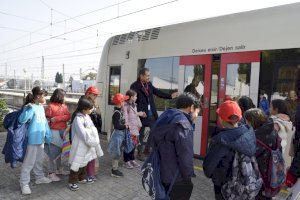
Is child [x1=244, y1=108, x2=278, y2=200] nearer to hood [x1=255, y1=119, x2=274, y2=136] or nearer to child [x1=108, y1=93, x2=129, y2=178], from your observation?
hood [x1=255, y1=119, x2=274, y2=136]

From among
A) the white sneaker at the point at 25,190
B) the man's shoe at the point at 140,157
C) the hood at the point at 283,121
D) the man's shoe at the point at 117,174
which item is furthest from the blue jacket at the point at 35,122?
the hood at the point at 283,121

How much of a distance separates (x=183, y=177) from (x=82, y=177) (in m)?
2.58

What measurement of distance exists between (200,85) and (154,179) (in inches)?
148

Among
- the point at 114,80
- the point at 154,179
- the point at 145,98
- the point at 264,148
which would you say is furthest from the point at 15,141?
the point at 114,80

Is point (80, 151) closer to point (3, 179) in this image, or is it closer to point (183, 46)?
point (3, 179)

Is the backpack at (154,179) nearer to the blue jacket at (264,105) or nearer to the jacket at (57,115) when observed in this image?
the jacket at (57,115)

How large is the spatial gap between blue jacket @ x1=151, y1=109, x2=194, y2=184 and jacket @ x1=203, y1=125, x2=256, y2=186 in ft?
0.63

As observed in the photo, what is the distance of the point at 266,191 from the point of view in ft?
11.0

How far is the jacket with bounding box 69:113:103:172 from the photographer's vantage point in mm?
4750

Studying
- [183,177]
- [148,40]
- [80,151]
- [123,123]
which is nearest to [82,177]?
[80,151]

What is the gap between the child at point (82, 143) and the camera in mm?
4758

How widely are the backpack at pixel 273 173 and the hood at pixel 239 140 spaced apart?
396 millimetres

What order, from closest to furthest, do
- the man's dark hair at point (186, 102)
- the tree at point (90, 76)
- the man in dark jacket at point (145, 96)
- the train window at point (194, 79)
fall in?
the man's dark hair at point (186, 102), the man in dark jacket at point (145, 96), the train window at point (194, 79), the tree at point (90, 76)

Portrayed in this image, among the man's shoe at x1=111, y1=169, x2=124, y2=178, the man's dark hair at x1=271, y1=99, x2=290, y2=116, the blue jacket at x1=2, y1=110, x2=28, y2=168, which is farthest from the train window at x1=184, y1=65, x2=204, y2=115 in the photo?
the blue jacket at x1=2, y1=110, x2=28, y2=168
